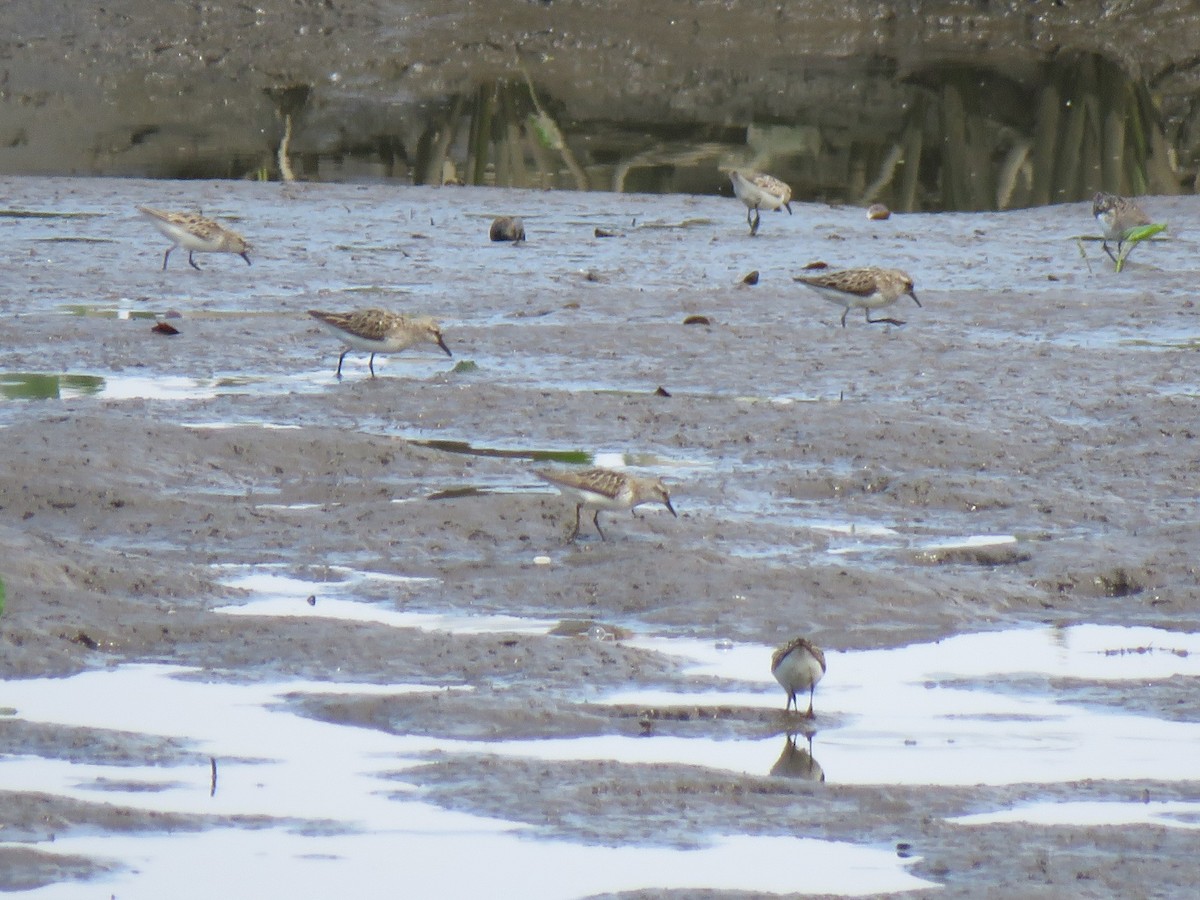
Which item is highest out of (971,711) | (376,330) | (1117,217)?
(1117,217)

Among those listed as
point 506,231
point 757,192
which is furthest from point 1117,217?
point 506,231

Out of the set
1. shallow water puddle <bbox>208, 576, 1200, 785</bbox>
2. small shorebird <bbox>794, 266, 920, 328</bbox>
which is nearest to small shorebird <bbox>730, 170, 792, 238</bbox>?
small shorebird <bbox>794, 266, 920, 328</bbox>

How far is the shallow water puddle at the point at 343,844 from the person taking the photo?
521 centimetres

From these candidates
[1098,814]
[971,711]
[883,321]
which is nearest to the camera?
[1098,814]

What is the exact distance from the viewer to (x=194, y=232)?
15133mm

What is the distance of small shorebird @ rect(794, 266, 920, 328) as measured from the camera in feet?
43.8

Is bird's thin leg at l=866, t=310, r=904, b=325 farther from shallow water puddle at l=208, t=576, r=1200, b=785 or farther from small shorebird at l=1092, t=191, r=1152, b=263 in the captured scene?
shallow water puddle at l=208, t=576, r=1200, b=785

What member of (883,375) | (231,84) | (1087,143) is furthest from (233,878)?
(231,84)

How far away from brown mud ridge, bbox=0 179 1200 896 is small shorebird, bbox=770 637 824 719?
0.13 m

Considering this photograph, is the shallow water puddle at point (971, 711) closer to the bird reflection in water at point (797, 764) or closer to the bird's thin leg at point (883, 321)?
the bird reflection in water at point (797, 764)

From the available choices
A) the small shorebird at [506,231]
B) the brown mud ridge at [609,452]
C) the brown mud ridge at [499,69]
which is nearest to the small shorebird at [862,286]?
the brown mud ridge at [609,452]

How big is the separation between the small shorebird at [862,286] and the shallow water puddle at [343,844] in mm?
7631

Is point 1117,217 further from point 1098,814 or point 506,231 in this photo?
point 1098,814

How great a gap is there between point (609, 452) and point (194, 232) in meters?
5.79
